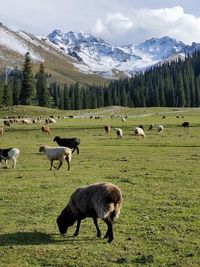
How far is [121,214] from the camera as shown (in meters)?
17.2

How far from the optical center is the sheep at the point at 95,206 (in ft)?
44.9

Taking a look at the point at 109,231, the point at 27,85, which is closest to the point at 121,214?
the point at 109,231

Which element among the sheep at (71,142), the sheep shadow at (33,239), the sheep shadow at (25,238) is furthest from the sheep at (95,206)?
the sheep at (71,142)

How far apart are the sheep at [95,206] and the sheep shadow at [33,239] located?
0.39 metres

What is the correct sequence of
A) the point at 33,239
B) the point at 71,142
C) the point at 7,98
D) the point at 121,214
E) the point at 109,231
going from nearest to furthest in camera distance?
1. the point at 109,231
2. the point at 33,239
3. the point at 121,214
4. the point at 71,142
5. the point at 7,98

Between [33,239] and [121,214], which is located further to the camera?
[121,214]

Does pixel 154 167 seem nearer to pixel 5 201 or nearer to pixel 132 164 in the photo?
pixel 132 164

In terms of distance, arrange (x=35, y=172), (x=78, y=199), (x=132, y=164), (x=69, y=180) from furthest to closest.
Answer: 1. (x=132, y=164)
2. (x=35, y=172)
3. (x=69, y=180)
4. (x=78, y=199)

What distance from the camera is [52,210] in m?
17.9

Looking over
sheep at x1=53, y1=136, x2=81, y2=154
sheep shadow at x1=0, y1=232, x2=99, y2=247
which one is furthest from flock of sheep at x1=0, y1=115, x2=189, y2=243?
sheep at x1=53, y1=136, x2=81, y2=154

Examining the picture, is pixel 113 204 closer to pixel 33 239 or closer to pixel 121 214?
pixel 33 239

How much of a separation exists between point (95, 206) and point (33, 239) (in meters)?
2.22

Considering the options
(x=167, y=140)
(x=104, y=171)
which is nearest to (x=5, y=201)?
(x=104, y=171)

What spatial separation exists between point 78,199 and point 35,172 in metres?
13.4
